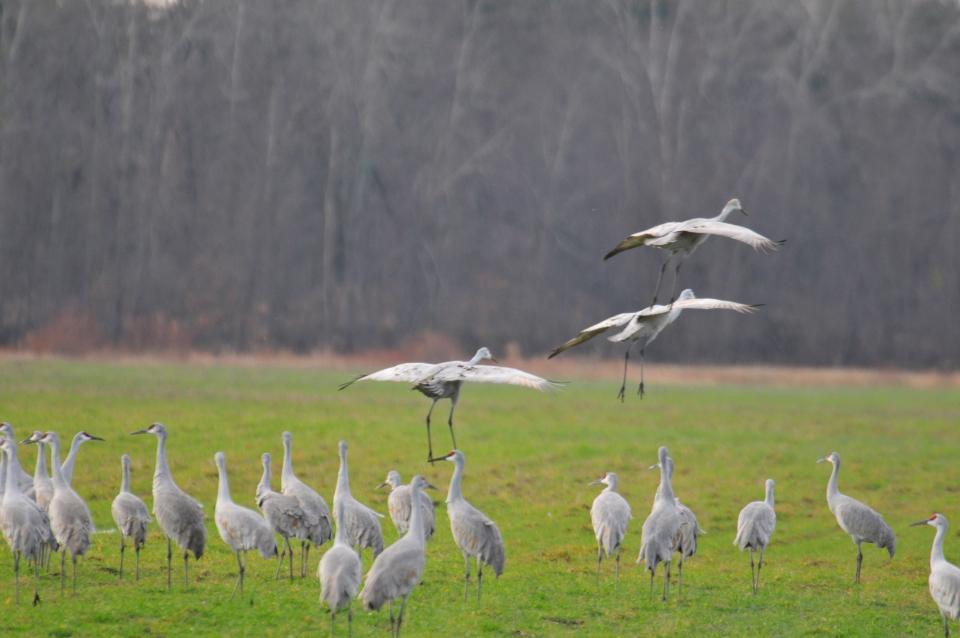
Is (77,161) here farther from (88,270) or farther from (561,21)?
(561,21)

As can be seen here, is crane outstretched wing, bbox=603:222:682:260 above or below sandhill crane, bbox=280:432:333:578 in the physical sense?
above

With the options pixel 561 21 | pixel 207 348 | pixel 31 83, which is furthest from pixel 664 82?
pixel 31 83

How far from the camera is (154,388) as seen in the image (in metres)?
31.5

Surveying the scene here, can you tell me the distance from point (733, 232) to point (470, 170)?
36592 millimetres

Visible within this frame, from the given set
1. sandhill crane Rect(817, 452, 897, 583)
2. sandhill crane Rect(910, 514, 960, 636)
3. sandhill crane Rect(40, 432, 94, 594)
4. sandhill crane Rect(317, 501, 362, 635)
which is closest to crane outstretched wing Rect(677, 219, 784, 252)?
sandhill crane Rect(910, 514, 960, 636)

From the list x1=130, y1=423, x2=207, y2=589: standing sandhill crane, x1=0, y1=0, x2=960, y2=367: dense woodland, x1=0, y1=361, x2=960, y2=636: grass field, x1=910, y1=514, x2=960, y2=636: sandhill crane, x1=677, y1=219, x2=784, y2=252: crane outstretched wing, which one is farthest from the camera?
x1=0, y1=0, x2=960, y2=367: dense woodland

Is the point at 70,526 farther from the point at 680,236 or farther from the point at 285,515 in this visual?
the point at 680,236

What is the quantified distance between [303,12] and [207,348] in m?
11.2

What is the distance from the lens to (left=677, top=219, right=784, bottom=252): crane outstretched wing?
10.1 metres

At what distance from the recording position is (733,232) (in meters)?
10.7

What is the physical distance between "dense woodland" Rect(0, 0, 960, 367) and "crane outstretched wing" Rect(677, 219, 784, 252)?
3379 centimetres

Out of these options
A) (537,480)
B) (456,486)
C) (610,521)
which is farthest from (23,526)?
(537,480)

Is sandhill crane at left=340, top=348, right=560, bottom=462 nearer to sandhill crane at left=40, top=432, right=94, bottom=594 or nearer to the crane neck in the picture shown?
the crane neck

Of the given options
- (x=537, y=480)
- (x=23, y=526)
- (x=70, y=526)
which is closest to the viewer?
(x=23, y=526)
